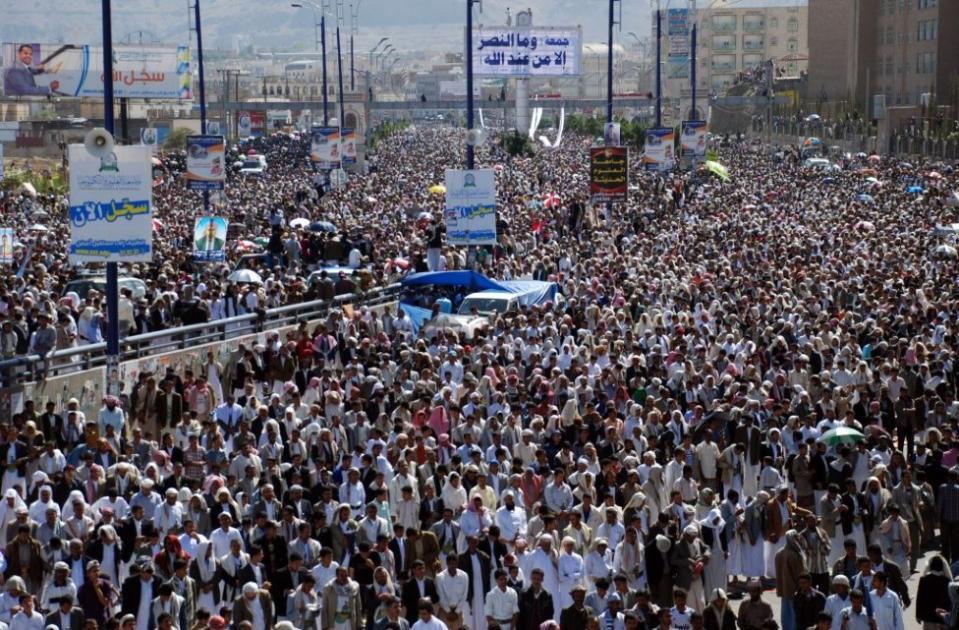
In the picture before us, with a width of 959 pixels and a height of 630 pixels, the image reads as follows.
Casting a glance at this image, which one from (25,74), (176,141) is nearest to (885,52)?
(176,141)

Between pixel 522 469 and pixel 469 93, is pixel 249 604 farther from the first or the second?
pixel 469 93

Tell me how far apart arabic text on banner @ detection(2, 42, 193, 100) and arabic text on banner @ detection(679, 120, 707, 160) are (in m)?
31.4

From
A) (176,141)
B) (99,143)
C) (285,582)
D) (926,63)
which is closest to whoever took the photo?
(285,582)

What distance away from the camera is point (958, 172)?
57156mm

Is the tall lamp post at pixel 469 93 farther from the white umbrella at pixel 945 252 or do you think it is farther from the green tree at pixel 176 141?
the green tree at pixel 176 141

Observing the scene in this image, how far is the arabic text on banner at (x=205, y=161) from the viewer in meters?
37.3

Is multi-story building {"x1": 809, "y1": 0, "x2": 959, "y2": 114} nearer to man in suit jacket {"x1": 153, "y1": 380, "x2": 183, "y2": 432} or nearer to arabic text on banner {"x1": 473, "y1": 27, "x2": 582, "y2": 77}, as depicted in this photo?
arabic text on banner {"x1": 473, "y1": 27, "x2": 582, "y2": 77}

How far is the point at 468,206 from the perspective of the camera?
2877 centimetres

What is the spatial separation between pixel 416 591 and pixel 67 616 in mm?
2345

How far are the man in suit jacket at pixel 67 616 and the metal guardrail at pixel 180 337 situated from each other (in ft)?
21.5

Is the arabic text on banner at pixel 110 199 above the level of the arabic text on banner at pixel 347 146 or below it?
above

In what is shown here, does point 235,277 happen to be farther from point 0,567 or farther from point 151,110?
point 151,110

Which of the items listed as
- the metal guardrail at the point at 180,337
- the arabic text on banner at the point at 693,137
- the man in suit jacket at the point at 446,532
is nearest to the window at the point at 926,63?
the arabic text on banner at the point at 693,137

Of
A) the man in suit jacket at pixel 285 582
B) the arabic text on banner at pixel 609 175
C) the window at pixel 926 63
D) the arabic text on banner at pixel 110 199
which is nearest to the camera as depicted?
the man in suit jacket at pixel 285 582
